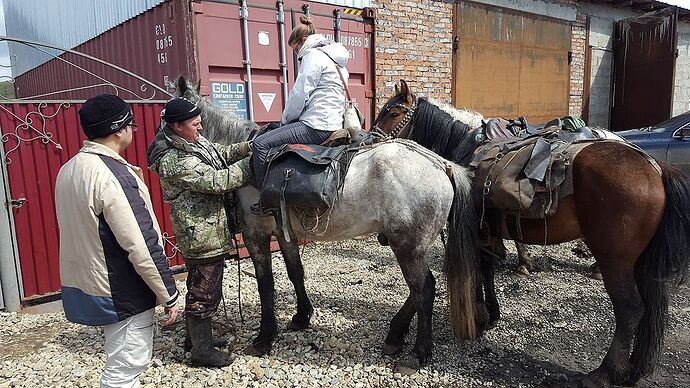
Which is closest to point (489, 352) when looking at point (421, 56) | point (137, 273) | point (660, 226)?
point (660, 226)

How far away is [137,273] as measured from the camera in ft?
6.53

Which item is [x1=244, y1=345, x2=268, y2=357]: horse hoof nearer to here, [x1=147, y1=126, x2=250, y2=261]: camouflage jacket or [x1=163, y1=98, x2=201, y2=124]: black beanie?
[x1=147, y1=126, x2=250, y2=261]: camouflage jacket

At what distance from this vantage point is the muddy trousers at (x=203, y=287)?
295 centimetres

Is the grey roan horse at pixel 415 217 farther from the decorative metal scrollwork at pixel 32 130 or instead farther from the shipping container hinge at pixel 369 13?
the shipping container hinge at pixel 369 13

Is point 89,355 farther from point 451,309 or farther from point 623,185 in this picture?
point 623,185

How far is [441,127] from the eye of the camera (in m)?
3.85

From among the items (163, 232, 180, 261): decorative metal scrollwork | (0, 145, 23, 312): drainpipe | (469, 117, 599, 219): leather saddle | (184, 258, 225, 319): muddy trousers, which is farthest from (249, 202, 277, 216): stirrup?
(0, 145, 23, 312): drainpipe

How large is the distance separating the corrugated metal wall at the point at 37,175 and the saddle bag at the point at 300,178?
2609 millimetres

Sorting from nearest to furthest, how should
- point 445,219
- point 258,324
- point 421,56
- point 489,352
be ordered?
1. point 445,219
2. point 489,352
3. point 258,324
4. point 421,56

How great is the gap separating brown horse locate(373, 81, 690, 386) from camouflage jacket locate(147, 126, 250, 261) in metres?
2.12

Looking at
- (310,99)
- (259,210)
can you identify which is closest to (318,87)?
(310,99)

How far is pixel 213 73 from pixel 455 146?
305 centimetres

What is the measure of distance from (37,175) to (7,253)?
0.75 m

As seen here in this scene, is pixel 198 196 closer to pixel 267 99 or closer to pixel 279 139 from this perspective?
pixel 279 139
